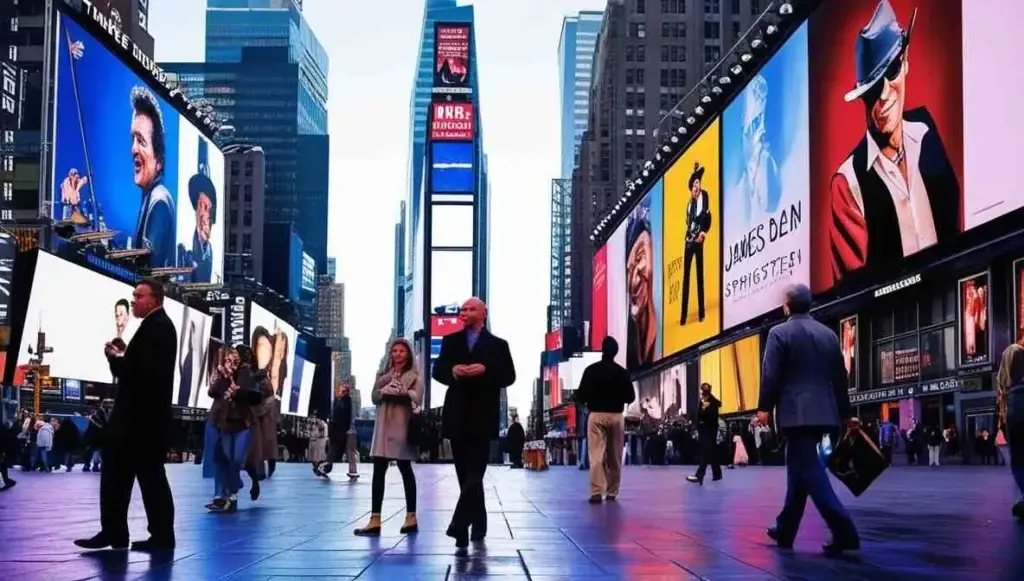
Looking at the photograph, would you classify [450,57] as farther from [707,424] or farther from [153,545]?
[153,545]

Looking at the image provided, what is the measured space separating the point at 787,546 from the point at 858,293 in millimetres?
38375

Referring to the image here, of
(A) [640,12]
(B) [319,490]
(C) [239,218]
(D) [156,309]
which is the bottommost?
(B) [319,490]

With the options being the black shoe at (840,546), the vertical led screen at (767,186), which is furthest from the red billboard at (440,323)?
the black shoe at (840,546)

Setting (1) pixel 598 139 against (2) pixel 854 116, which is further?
(1) pixel 598 139

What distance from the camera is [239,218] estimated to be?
145500 mm

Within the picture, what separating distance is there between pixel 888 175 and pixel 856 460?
33395 millimetres

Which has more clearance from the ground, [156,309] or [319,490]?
[156,309]

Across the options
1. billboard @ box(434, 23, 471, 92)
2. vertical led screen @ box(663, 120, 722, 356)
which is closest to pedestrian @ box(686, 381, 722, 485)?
vertical led screen @ box(663, 120, 722, 356)

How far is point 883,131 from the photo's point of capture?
1654 inches

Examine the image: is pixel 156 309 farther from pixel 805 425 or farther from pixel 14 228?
pixel 14 228

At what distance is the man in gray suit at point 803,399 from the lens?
8.88 metres

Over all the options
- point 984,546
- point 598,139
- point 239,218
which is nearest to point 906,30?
point 984,546

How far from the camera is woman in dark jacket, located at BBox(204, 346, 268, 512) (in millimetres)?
14055

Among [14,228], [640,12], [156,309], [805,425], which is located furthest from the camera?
[640,12]
